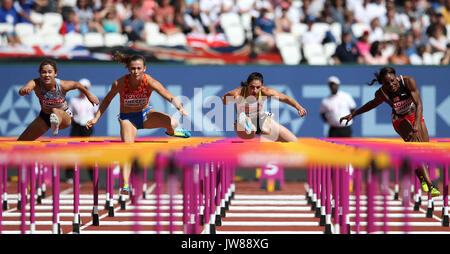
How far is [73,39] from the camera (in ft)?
47.9

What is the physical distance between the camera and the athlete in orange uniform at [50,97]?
7.65 metres

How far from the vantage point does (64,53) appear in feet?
46.5

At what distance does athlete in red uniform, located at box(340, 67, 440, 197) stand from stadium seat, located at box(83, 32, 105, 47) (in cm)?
806

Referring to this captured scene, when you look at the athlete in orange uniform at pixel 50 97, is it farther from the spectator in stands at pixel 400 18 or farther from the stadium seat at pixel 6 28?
the spectator in stands at pixel 400 18

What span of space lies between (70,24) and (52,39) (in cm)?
67

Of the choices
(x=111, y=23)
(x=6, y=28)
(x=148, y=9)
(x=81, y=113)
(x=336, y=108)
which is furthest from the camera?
(x=148, y=9)

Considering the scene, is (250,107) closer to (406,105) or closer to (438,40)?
(406,105)

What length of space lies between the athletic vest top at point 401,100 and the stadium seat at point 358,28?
809 centimetres

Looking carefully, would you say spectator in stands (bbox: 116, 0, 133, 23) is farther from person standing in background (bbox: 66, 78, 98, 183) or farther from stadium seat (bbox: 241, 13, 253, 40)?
person standing in background (bbox: 66, 78, 98, 183)

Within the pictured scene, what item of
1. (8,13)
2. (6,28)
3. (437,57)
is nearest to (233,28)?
(437,57)

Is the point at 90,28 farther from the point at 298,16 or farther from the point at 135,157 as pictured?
the point at 135,157

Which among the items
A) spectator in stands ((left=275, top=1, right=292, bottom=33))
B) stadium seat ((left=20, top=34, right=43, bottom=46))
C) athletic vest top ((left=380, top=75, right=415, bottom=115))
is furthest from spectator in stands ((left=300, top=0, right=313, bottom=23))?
athletic vest top ((left=380, top=75, right=415, bottom=115))

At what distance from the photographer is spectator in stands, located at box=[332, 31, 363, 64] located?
577 inches

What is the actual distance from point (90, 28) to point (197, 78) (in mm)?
3041
